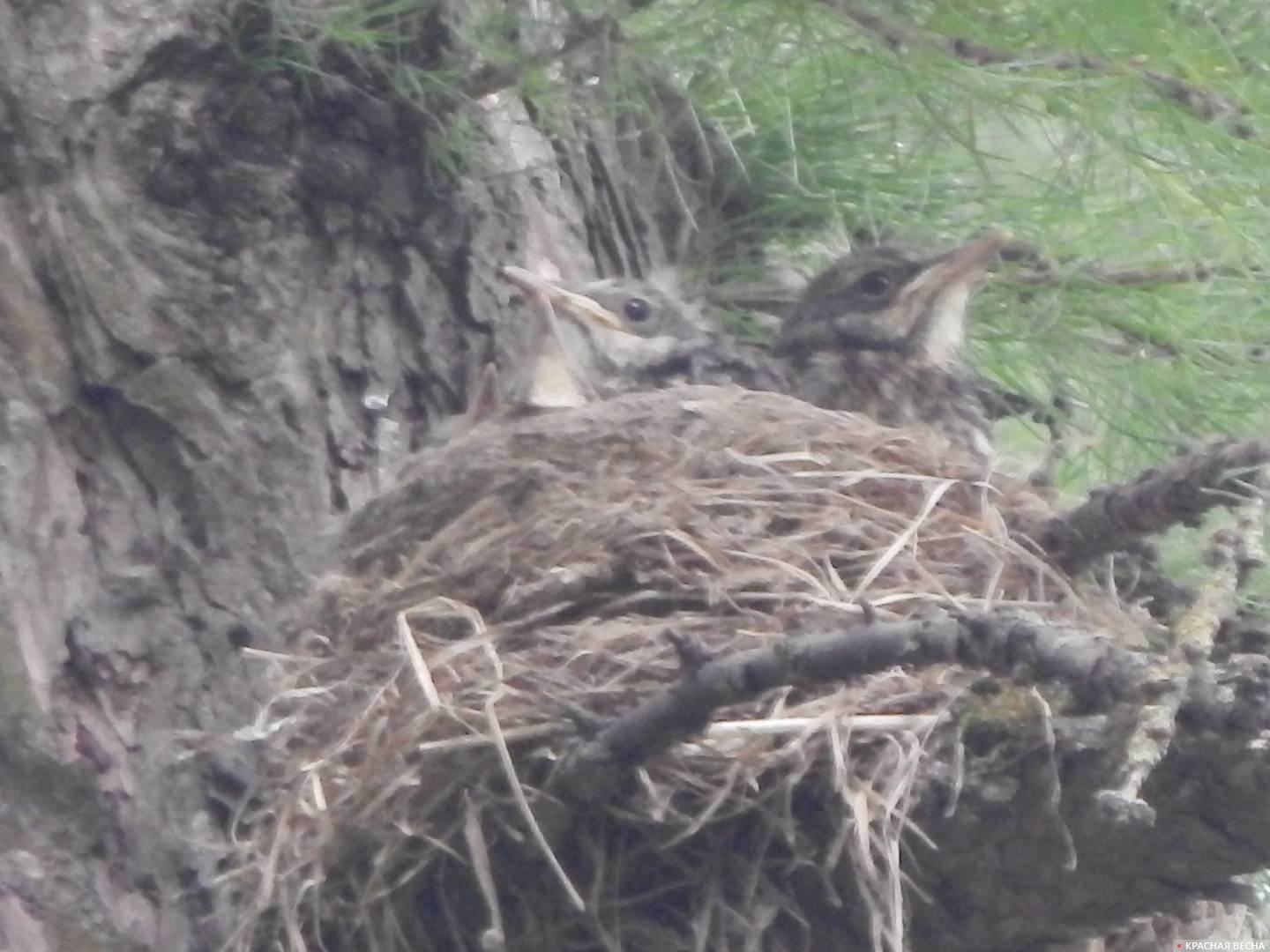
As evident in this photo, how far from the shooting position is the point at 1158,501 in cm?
185

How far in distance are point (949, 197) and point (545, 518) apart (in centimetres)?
119

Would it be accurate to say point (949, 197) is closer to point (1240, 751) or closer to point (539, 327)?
point (539, 327)

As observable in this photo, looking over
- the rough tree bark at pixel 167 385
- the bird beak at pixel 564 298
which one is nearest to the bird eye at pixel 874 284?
the bird beak at pixel 564 298

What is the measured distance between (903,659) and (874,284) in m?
1.63

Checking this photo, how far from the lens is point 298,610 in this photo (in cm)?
227

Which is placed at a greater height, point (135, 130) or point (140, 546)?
point (135, 130)

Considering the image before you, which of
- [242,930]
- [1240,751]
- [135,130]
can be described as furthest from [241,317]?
[1240,751]

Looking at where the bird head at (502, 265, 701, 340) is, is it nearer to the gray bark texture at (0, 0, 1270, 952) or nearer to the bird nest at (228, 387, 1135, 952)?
the gray bark texture at (0, 0, 1270, 952)

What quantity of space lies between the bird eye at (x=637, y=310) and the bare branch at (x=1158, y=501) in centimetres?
99

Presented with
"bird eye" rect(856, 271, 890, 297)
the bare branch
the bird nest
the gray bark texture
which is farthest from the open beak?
the bare branch

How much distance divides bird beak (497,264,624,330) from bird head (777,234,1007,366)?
0.31m

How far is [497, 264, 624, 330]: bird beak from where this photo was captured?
2.75m

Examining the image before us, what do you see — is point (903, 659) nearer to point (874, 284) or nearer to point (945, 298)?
point (945, 298)

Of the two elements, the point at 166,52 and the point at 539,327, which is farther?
the point at 539,327
